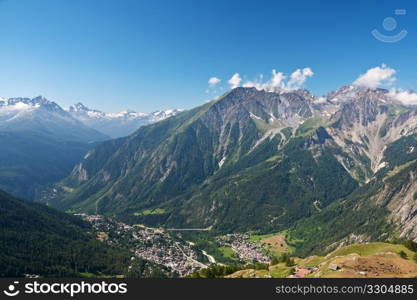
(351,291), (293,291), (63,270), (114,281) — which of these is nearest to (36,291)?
(114,281)

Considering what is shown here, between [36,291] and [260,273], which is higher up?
[36,291]

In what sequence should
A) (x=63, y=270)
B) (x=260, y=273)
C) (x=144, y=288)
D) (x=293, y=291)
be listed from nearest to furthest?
1. (x=144, y=288)
2. (x=293, y=291)
3. (x=260, y=273)
4. (x=63, y=270)

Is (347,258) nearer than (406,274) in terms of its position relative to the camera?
No

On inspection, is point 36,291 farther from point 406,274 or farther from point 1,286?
point 406,274

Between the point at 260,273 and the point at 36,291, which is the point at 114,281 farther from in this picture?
the point at 260,273

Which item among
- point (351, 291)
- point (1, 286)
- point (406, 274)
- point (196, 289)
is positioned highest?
point (1, 286)

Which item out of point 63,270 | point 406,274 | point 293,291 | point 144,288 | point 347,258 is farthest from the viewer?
point 63,270

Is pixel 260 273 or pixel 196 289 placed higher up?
pixel 196 289

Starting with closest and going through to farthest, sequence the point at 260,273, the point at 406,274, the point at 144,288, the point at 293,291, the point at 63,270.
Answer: the point at 144,288 < the point at 293,291 < the point at 406,274 < the point at 260,273 < the point at 63,270

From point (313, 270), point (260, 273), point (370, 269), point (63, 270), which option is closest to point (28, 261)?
point (63, 270)
